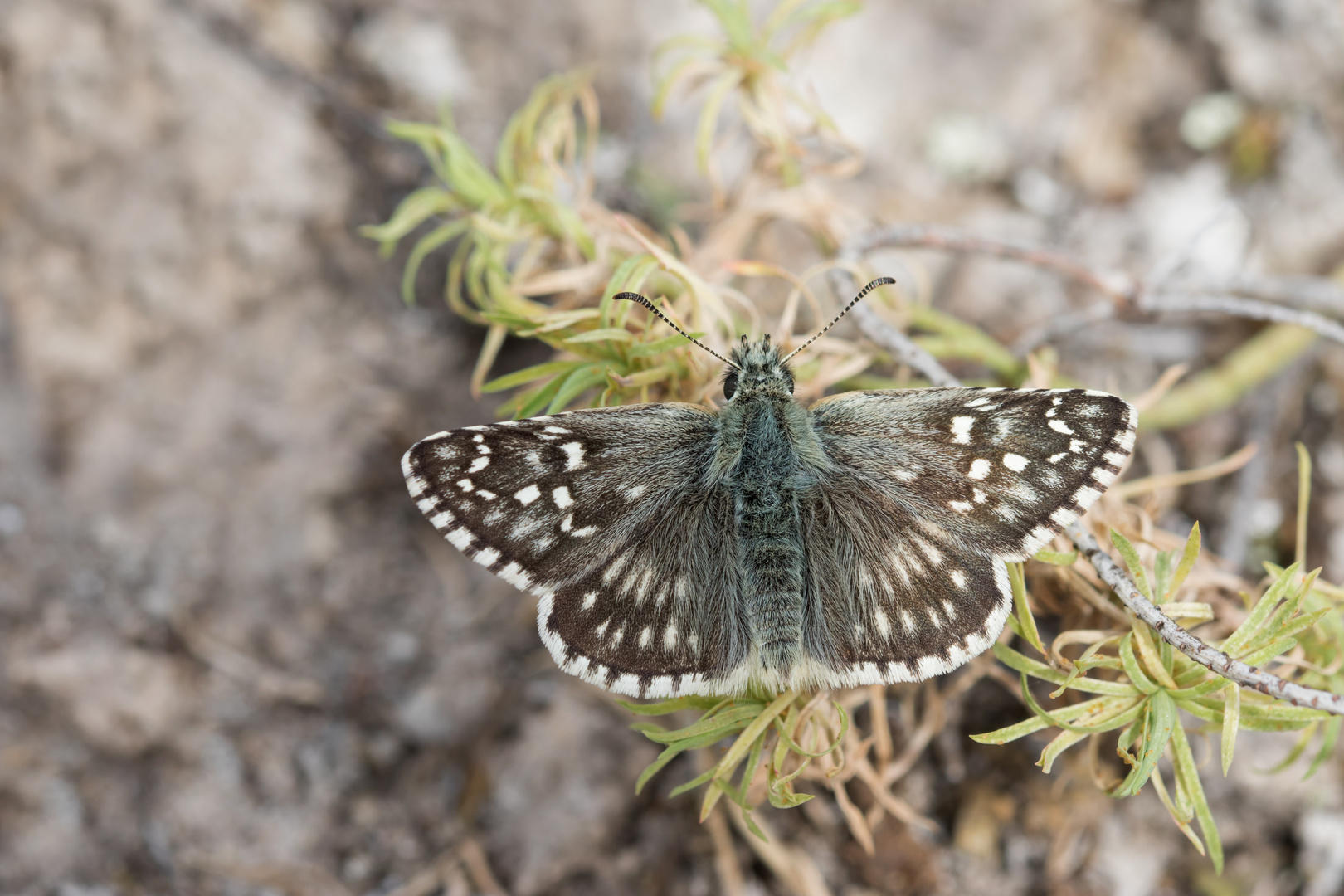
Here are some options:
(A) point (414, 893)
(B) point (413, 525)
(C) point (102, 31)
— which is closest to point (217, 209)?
(C) point (102, 31)

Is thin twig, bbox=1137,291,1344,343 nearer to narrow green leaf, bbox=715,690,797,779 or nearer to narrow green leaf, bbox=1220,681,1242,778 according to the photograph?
narrow green leaf, bbox=1220,681,1242,778

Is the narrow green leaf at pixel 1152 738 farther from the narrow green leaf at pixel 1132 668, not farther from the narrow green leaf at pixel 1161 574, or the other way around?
the narrow green leaf at pixel 1161 574

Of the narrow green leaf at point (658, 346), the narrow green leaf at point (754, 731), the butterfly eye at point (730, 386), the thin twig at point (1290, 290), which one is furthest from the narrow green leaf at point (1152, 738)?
the thin twig at point (1290, 290)

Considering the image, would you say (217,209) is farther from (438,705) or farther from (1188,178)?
(1188,178)

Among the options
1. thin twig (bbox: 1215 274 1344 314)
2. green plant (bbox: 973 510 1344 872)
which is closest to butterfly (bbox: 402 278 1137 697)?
green plant (bbox: 973 510 1344 872)

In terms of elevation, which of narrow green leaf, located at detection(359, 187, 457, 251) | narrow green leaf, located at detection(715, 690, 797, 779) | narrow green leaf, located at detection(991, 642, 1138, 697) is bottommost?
narrow green leaf, located at detection(715, 690, 797, 779)

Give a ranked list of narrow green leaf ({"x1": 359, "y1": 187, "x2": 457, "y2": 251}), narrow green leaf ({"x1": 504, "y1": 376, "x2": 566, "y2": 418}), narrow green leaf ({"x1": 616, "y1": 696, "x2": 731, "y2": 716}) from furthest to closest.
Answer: narrow green leaf ({"x1": 359, "y1": 187, "x2": 457, "y2": 251}), narrow green leaf ({"x1": 504, "y1": 376, "x2": 566, "y2": 418}), narrow green leaf ({"x1": 616, "y1": 696, "x2": 731, "y2": 716})

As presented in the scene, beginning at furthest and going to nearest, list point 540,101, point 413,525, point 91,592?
point 413,525 < point 91,592 < point 540,101
